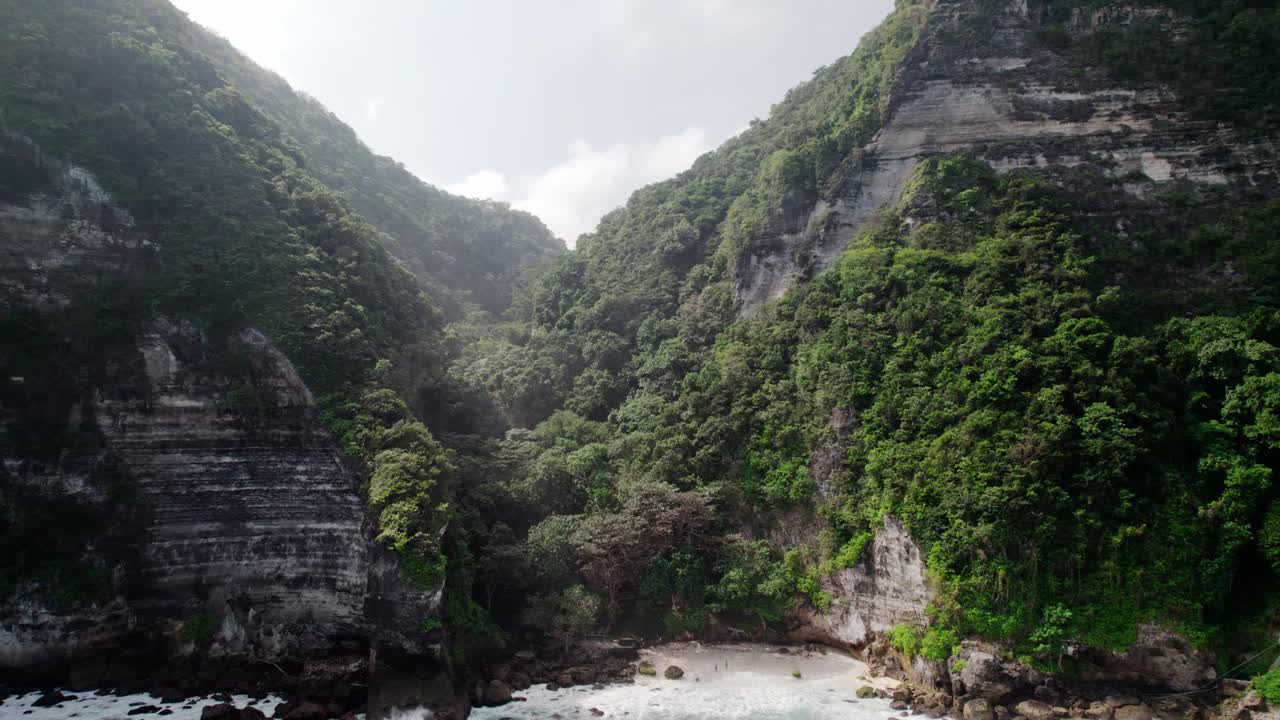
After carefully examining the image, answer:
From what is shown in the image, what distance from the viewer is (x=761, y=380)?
113 ft

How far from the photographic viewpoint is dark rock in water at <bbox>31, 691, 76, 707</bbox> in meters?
23.8

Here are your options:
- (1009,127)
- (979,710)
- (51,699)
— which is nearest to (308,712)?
(51,699)

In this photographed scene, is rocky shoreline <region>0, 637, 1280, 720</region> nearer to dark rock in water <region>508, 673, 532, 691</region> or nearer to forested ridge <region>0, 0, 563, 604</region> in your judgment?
dark rock in water <region>508, 673, 532, 691</region>

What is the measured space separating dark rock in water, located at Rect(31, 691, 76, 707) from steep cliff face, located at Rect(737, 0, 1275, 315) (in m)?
34.6

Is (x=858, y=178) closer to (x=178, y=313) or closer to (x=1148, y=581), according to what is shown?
(x=1148, y=581)

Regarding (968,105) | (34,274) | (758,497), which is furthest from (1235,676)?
(34,274)

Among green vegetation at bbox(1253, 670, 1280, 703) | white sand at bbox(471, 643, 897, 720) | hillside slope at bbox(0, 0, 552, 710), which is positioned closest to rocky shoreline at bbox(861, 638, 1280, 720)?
green vegetation at bbox(1253, 670, 1280, 703)

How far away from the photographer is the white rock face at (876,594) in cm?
2506

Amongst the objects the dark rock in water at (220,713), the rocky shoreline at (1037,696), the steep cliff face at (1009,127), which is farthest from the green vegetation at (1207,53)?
the dark rock in water at (220,713)

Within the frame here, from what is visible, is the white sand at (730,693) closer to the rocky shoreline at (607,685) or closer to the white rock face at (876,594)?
the rocky shoreline at (607,685)

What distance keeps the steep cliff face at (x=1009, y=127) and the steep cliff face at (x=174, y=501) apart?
25007mm

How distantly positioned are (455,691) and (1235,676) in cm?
2534

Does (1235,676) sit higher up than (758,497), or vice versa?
(758,497)

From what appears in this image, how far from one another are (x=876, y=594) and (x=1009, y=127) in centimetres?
2499
